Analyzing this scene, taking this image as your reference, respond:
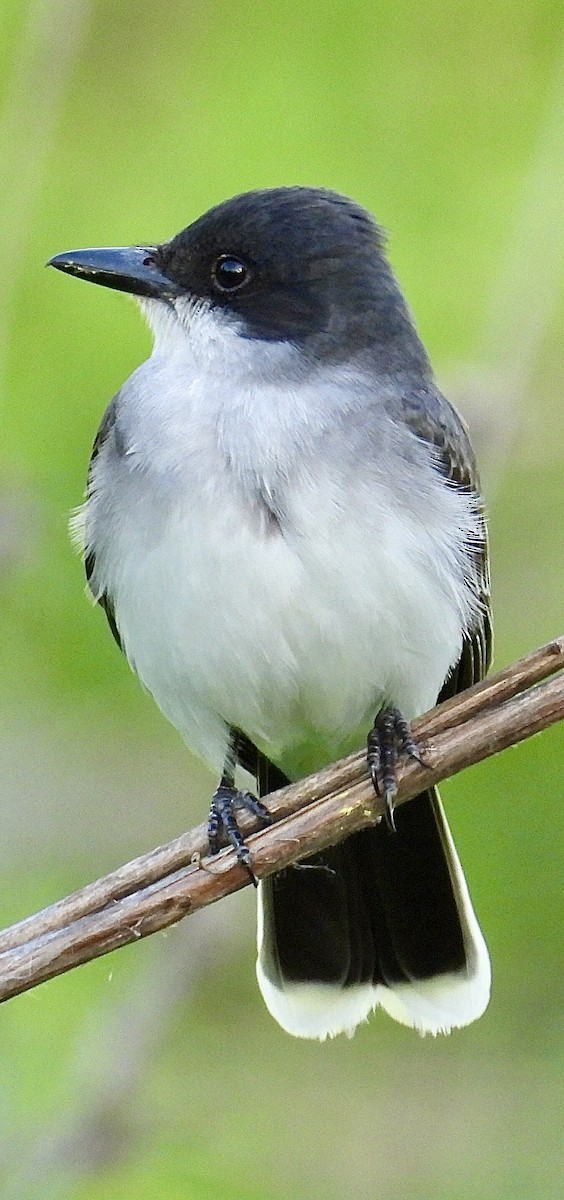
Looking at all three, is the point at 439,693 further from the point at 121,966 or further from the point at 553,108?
the point at 553,108

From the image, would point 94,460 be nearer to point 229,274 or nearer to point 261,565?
point 229,274

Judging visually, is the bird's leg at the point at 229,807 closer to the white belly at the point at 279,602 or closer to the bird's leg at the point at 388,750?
the white belly at the point at 279,602

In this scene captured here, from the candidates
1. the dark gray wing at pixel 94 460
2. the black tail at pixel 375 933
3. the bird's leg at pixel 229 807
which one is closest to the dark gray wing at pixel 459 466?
the black tail at pixel 375 933

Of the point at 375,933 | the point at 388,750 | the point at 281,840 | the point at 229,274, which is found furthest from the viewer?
the point at 375,933

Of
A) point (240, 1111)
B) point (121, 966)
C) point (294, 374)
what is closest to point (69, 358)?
point (294, 374)

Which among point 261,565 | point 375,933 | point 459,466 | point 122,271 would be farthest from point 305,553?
point 375,933
